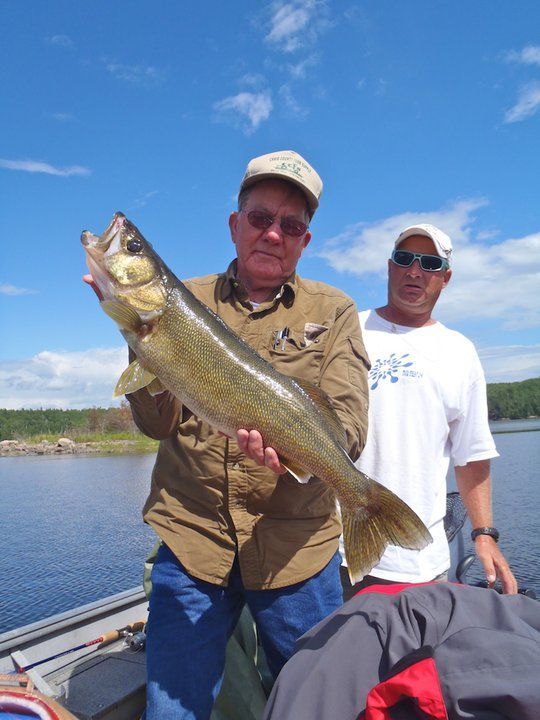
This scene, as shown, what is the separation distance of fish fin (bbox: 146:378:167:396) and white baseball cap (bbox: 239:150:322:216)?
1.40m

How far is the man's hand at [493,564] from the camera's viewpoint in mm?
4074

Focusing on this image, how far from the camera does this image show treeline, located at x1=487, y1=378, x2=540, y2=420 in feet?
326

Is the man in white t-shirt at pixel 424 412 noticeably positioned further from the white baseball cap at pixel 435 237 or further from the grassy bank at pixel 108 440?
the grassy bank at pixel 108 440

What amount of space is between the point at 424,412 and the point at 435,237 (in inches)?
56.7

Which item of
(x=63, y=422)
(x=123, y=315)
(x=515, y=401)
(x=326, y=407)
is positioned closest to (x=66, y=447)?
(x=63, y=422)

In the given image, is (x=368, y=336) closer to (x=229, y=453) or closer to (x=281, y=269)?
(x=281, y=269)

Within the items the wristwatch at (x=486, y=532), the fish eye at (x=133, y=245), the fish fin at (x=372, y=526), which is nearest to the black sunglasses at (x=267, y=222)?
the fish eye at (x=133, y=245)

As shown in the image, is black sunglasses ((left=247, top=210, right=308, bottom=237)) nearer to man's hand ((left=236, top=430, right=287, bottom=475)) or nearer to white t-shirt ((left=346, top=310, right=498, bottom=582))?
man's hand ((left=236, top=430, right=287, bottom=475))

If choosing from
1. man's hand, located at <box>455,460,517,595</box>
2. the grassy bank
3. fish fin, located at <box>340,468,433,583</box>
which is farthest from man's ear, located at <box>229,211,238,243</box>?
the grassy bank

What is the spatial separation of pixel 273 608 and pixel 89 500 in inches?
1043

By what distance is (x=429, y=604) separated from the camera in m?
2.26

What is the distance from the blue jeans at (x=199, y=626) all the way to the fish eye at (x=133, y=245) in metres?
1.84

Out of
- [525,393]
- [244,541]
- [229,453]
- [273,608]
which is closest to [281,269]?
[229,453]

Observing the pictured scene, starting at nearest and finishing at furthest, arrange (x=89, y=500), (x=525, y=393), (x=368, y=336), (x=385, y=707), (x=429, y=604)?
(x=385, y=707)
(x=429, y=604)
(x=368, y=336)
(x=89, y=500)
(x=525, y=393)
